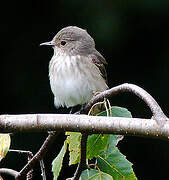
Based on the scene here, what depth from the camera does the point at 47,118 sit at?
78.4 inches

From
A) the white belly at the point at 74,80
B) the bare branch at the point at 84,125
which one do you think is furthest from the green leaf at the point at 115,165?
the white belly at the point at 74,80

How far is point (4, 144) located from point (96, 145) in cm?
43

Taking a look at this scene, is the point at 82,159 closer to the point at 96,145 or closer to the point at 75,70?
the point at 96,145

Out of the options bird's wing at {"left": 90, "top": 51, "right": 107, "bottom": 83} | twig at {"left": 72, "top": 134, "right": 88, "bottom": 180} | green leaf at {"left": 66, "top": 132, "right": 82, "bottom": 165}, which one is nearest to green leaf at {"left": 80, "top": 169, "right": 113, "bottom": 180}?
twig at {"left": 72, "top": 134, "right": 88, "bottom": 180}

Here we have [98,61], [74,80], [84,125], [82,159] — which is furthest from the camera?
[98,61]

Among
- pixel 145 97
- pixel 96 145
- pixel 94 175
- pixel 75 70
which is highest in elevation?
pixel 145 97

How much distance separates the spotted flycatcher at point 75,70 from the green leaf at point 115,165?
1.64 m

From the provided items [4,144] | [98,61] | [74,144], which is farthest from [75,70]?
[4,144]

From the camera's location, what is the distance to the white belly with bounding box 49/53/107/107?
12.8 ft

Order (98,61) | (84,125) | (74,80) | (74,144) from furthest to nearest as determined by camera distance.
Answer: (98,61)
(74,80)
(74,144)
(84,125)

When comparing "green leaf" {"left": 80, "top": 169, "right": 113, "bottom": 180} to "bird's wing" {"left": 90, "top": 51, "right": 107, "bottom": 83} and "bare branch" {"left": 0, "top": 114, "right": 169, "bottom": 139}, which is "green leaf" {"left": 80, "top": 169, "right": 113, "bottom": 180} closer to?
"bare branch" {"left": 0, "top": 114, "right": 169, "bottom": 139}

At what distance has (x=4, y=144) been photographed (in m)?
2.01

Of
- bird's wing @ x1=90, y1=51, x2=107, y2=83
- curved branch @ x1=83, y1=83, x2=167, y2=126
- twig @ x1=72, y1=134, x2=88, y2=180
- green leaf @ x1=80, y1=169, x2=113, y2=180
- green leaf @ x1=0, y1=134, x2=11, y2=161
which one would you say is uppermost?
curved branch @ x1=83, y1=83, x2=167, y2=126

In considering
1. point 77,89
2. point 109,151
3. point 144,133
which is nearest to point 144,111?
point 77,89
